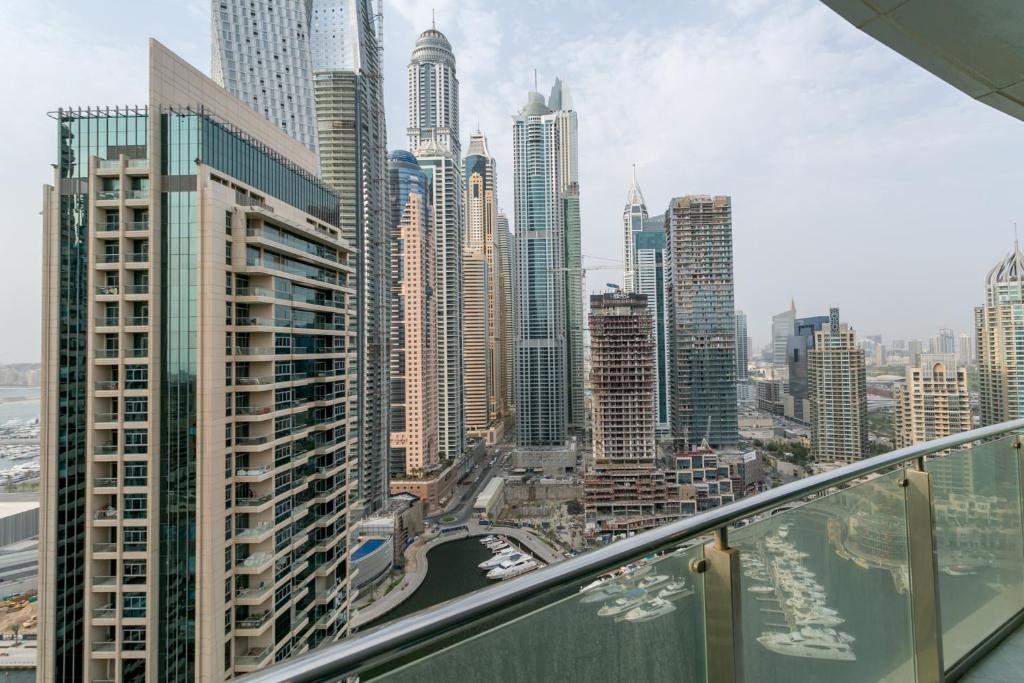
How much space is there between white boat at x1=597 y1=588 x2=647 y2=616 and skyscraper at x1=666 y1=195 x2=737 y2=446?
33885 mm

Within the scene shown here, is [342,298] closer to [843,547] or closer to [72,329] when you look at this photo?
[72,329]

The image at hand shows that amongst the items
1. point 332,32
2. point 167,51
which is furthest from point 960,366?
point 332,32

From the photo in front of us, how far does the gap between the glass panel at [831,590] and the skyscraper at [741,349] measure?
34700 mm

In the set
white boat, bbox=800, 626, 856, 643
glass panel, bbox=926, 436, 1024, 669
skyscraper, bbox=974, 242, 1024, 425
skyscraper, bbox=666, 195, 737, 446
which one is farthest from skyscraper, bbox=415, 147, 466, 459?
white boat, bbox=800, 626, 856, 643

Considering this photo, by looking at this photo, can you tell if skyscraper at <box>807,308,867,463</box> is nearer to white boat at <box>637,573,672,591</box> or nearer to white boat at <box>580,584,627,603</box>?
white boat at <box>637,573,672,591</box>

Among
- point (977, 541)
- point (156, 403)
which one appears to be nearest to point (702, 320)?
point (156, 403)

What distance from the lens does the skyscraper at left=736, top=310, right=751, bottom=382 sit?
33.6 metres

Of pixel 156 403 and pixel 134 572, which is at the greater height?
pixel 156 403

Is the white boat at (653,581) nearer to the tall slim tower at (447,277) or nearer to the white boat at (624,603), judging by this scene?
the white boat at (624,603)

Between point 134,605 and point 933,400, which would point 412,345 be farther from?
point 933,400

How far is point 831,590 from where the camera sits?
1.05 m

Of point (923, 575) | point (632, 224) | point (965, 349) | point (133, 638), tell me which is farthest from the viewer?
point (632, 224)

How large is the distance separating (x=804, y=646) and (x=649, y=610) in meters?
0.47

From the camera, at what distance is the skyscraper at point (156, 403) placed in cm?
820
